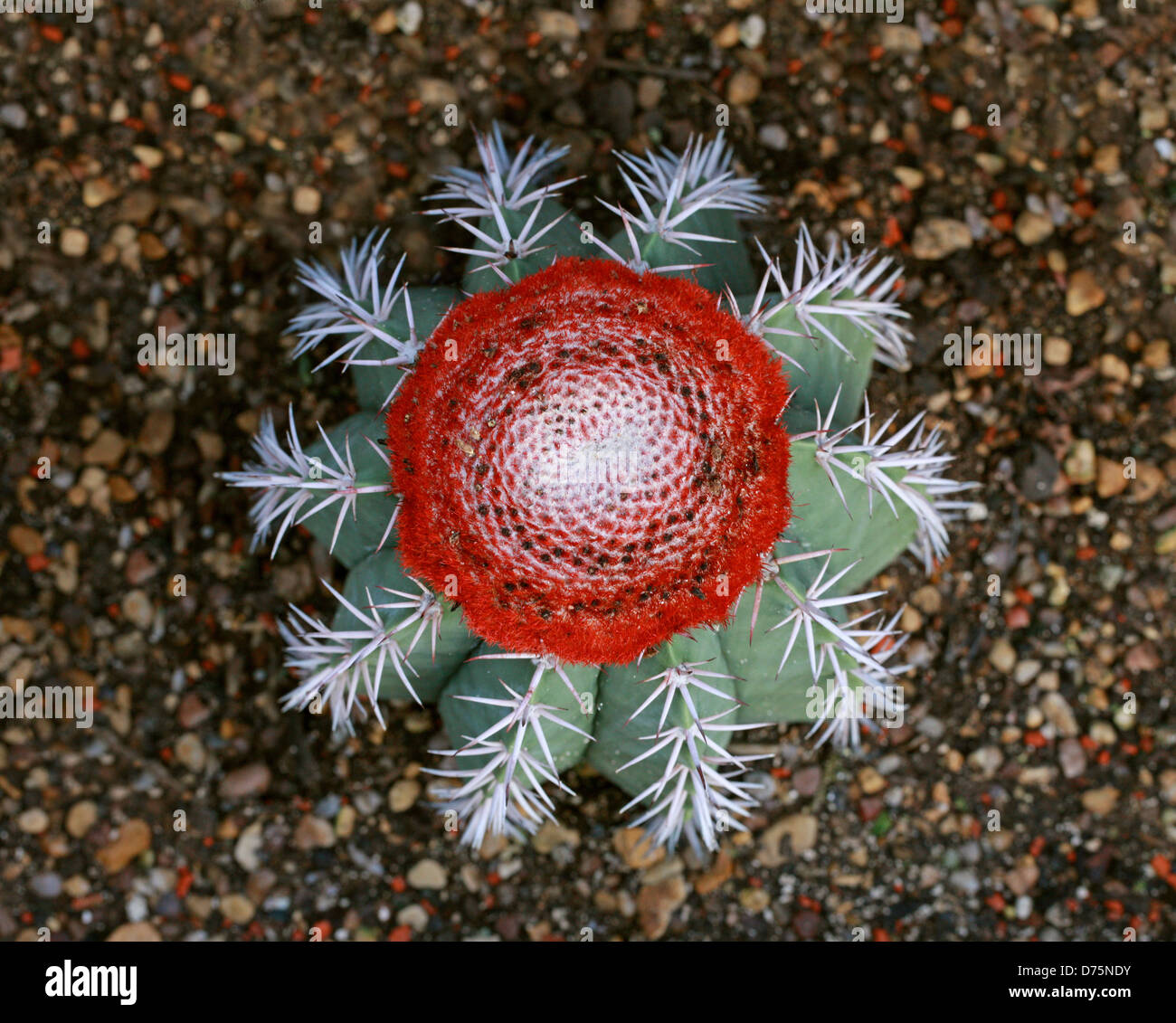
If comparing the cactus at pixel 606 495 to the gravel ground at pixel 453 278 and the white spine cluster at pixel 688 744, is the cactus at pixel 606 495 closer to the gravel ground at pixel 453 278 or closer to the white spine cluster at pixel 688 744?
the white spine cluster at pixel 688 744

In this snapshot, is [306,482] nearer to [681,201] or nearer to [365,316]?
[365,316]

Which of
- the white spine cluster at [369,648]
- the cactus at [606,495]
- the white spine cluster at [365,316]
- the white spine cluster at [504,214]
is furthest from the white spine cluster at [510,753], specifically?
the white spine cluster at [504,214]

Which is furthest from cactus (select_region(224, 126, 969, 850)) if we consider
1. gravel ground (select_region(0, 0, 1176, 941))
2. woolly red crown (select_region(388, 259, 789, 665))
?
gravel ground (select_region(0, 0, 1176, 941))

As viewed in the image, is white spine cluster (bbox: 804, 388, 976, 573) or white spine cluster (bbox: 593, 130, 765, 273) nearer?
white spine cluster (bbox: 804, 388, 976, 573)

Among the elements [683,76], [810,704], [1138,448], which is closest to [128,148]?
[683,76]

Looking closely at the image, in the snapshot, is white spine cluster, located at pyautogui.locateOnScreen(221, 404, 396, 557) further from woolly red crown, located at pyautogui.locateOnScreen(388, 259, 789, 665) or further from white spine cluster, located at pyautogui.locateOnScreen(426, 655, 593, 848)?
white spine cluster, located at pyautogui.locateOnScreen(426, 655, 593, 848)

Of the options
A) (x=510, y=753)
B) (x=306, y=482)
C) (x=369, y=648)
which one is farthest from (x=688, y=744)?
(x=306, y=482)

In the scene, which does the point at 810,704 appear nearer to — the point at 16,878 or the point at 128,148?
the point at 16,878
